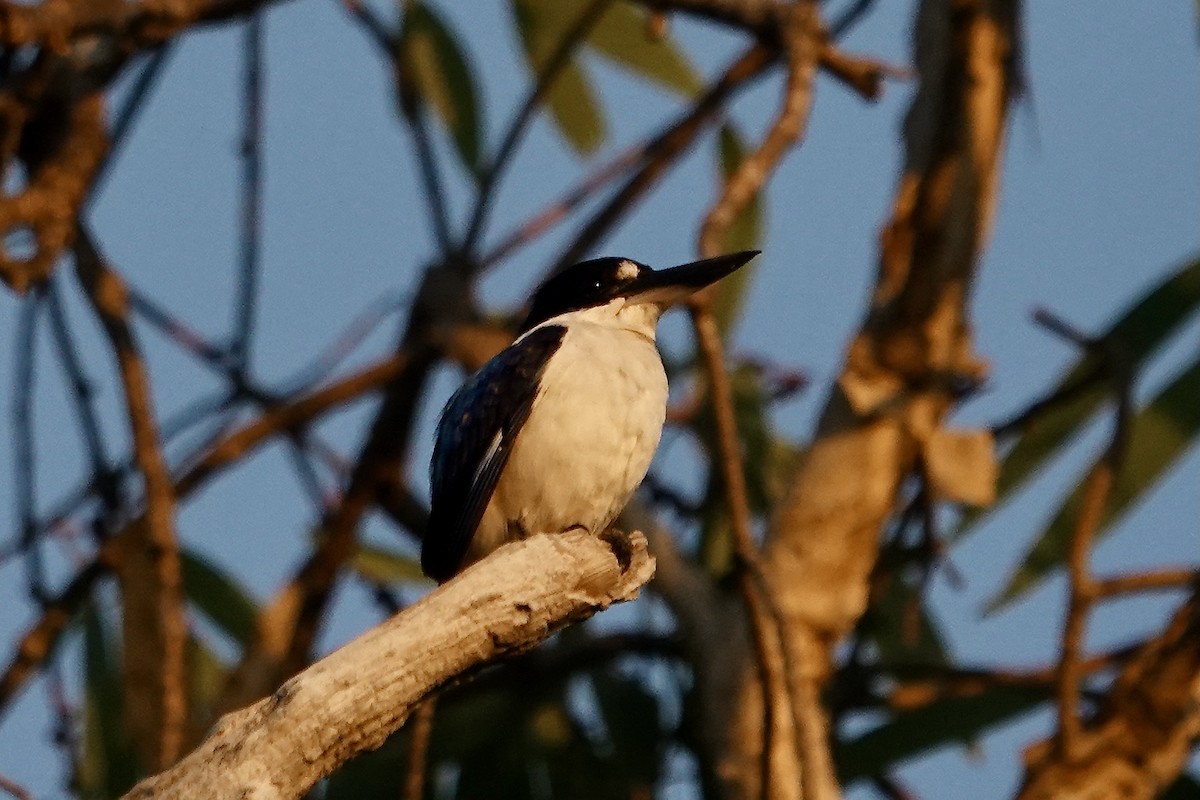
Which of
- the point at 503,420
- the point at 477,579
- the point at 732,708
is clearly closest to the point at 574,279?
the point at 503,420

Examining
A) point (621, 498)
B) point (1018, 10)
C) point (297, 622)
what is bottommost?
point (621, 498)

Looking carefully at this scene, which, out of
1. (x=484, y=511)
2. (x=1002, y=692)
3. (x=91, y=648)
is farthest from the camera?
(x=91, y=648)

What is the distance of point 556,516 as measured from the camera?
3949 millimetres

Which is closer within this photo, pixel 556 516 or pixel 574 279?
pixel 556 516

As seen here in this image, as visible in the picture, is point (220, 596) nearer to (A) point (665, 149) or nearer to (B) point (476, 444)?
(A) point (665, 149)

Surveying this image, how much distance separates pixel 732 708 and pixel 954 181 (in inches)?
54.3

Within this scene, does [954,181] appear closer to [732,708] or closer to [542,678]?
[732,708]

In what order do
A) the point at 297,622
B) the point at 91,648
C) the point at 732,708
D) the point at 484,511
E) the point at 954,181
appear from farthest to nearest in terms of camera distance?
the point at 91,648, the point at 297,622, the point at 954,181, the point at 732,708, the point at 484,511

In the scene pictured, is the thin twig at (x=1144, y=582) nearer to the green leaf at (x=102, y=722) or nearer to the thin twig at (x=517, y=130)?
the thin twig at (x=517, y=130)

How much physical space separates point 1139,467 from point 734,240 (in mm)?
1460

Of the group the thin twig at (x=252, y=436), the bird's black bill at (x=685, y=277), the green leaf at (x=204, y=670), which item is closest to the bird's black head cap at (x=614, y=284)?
the bird's black bill at (x=685, y=277)

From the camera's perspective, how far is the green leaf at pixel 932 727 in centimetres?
493

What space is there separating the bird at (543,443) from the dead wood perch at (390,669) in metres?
0.84

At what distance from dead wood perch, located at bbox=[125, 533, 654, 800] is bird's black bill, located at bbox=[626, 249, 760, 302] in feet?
4.40
